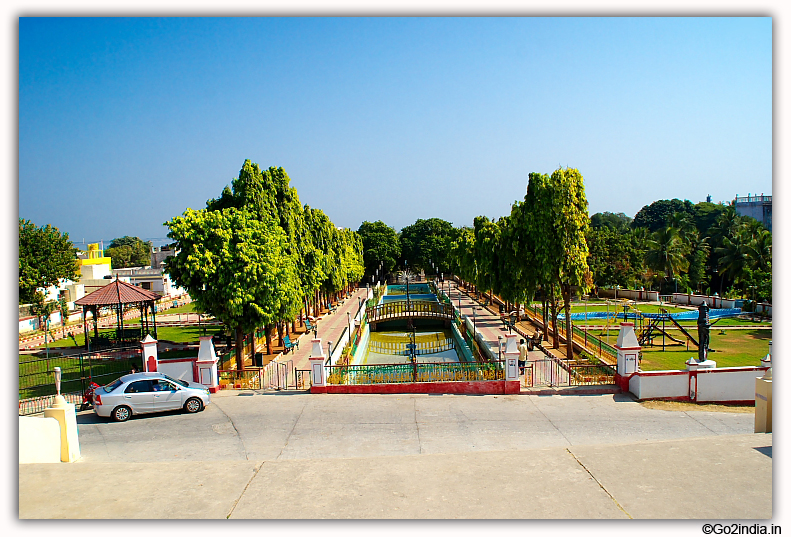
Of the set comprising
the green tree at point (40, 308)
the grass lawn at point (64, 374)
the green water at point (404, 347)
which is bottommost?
the green water at point (404, 347)

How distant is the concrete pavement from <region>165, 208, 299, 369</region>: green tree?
208 inches

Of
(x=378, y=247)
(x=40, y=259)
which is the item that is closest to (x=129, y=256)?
(x=378, y=247)

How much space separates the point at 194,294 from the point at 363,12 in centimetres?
1245

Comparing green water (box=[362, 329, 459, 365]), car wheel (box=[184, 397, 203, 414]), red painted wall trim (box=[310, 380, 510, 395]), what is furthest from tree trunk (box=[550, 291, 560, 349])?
car wheel (box=[184, 397, 203, 414])

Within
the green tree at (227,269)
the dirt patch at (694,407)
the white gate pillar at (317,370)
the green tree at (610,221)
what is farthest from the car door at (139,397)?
the green tree at (610,221)

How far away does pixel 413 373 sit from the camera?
1664 cm

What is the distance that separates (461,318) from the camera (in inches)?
1400

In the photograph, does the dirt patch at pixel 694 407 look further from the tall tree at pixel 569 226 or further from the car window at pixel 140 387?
the car window at pixel 140 387

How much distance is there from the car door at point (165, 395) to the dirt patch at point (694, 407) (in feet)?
41.3

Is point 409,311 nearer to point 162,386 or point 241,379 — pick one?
point 241,379

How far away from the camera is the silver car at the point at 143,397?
1336cm

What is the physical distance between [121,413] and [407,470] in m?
8.49

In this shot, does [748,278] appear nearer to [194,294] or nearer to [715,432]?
[715,432]

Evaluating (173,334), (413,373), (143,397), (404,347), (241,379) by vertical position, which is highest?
(143,397)
